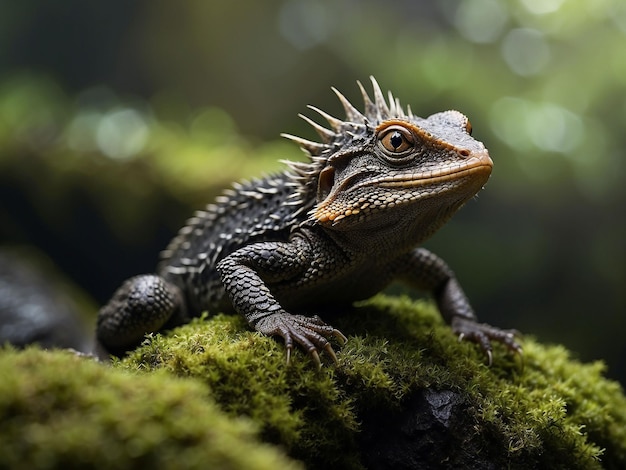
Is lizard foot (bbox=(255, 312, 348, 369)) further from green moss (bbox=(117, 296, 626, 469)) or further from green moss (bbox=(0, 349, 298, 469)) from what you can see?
green moss (bbox=(0, 349, 298, 469))

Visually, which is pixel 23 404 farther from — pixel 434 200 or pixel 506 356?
pixel 506 356

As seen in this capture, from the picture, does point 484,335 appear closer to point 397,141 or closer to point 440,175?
point 440,175

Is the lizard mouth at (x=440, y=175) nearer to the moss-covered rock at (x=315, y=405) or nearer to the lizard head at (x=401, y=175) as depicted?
the lizard head at (x=401, y=175)

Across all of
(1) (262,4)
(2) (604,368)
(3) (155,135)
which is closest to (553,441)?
(2) (604,368)

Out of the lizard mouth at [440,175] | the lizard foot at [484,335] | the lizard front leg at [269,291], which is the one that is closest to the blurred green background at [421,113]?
the lizard foot at [484,335]

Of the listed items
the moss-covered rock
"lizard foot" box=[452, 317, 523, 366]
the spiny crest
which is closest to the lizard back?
the spiny crest
